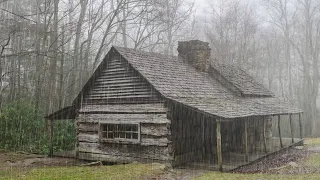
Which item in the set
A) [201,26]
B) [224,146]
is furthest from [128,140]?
[201,26]

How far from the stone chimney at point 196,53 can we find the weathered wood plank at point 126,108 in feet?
21.6

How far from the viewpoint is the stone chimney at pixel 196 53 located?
68.2ft

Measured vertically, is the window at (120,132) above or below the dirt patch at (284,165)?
above

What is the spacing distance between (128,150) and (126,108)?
187cm

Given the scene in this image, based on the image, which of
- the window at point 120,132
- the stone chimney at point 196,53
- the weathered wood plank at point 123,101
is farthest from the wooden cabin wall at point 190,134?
the stone chimney at point 196,53

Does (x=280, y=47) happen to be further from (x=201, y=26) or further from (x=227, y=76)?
(x=227, y=76)

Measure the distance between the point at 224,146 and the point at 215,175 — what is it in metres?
6.70

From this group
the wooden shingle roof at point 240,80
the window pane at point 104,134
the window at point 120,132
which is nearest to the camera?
the window at point 120,132

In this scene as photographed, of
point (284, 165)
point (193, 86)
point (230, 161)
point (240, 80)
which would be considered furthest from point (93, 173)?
point (240, 80)

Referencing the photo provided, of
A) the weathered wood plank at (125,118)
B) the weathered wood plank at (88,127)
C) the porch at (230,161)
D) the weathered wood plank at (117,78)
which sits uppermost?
the weathered wood plank at (117,78)

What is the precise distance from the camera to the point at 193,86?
17.3 metres

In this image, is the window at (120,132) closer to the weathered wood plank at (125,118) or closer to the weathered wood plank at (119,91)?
the weathered wood plank at (125,118)

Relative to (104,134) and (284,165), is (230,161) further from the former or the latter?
(104,134)

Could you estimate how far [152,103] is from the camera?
1491 cm
